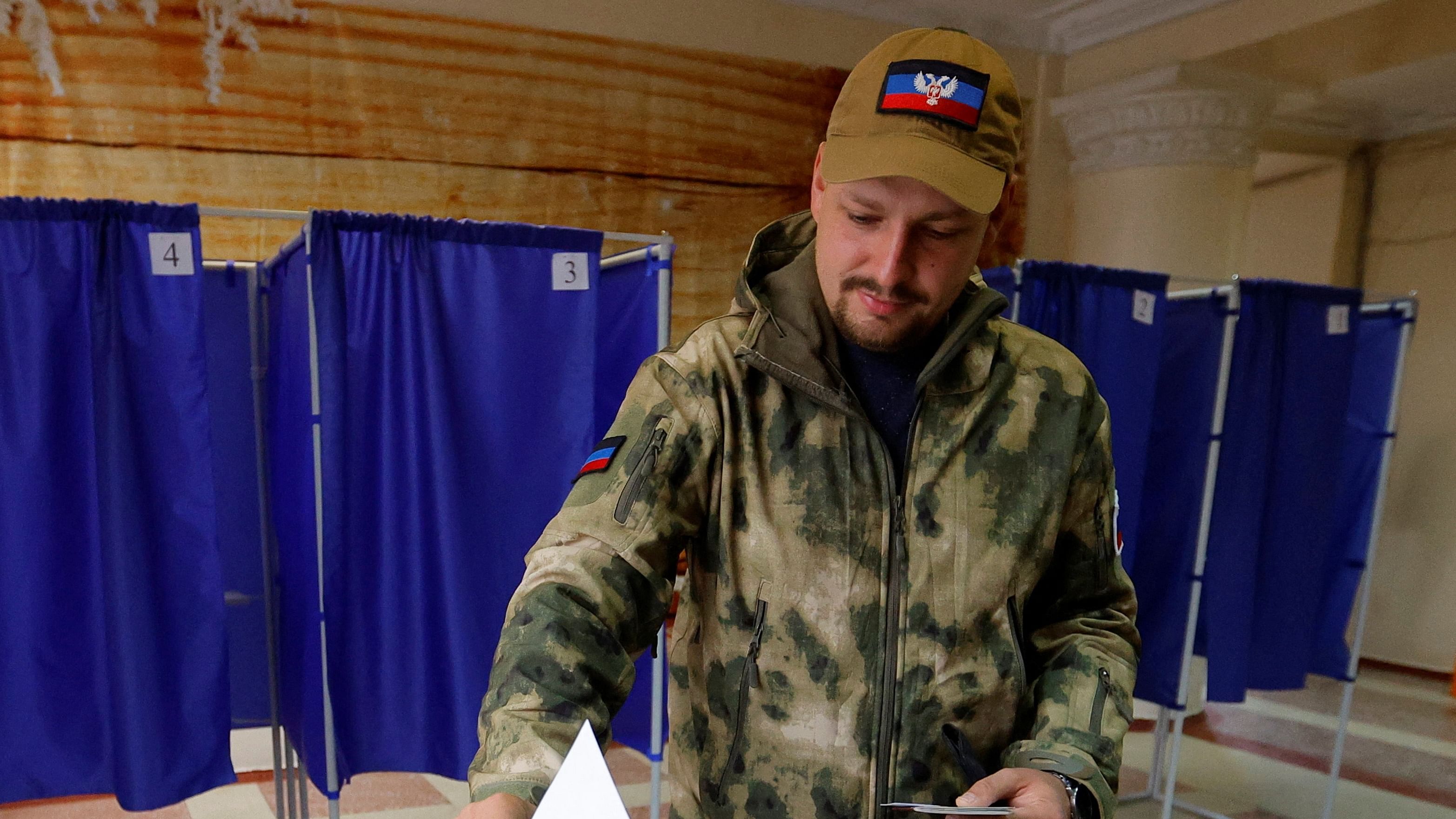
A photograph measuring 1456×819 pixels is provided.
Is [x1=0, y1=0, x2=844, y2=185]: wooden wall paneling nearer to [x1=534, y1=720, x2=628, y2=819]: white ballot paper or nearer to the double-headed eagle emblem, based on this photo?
the double-headed eagle emblem

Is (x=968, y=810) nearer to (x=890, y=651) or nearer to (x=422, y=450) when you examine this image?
(x=890, y=651)

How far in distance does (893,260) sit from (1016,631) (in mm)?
388

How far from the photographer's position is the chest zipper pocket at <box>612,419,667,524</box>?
32.6 inches

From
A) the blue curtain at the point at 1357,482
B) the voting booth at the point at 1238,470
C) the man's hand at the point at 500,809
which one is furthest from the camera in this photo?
the blue curtain at the point at 1357,482

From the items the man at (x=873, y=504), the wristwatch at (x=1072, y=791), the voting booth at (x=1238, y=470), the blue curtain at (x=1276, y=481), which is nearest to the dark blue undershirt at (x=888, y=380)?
the man at (x=873, y=504)

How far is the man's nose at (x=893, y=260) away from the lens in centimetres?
88

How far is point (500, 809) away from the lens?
60cm

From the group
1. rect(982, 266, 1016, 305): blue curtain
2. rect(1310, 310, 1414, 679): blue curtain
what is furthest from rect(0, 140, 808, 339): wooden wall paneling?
rect(1310, 310, 1414, 679): blue curtain

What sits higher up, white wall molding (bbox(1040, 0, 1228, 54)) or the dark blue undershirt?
white wall molding (bbox(1040, 0, 1228, 54))

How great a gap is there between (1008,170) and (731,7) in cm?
332

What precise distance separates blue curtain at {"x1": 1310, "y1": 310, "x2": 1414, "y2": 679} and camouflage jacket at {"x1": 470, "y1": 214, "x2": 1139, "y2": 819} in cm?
294

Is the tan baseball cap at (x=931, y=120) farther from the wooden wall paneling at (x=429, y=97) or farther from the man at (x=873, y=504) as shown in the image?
the wooden wall paneling at (x=429, y=97)

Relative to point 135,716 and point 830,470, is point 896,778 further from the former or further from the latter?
point 135,716

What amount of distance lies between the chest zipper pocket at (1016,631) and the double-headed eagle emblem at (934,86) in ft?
1.60
